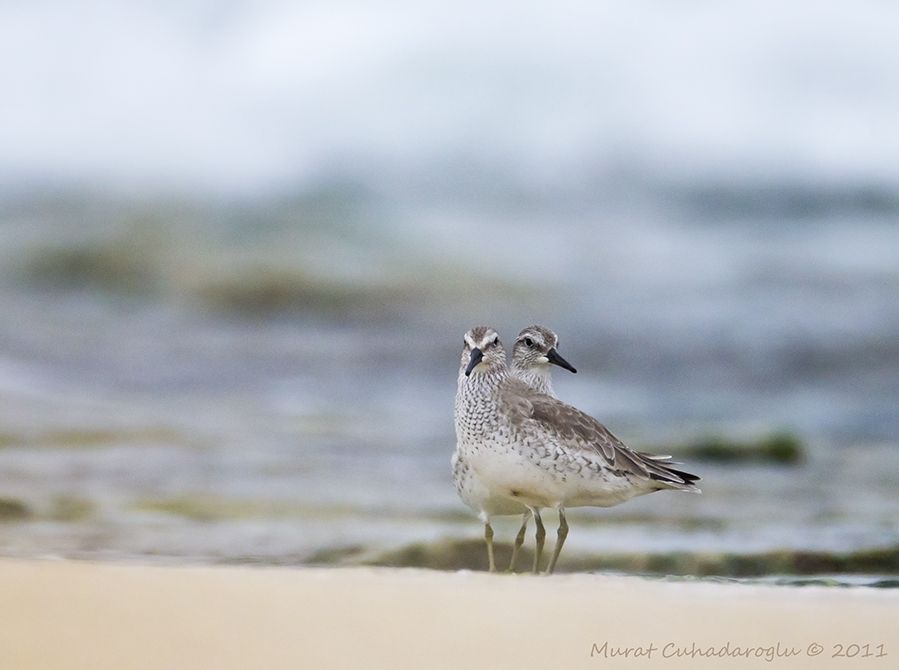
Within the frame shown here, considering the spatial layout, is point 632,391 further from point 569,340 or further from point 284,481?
point 284,481

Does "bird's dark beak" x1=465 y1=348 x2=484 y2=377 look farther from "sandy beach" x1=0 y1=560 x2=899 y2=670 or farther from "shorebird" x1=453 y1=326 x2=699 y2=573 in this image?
"sandy beach" x1=0 y1=560 x2=899 y2=670

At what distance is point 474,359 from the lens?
11.0 ft

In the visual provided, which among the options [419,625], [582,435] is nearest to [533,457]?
[582,435]

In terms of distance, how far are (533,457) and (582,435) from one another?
0.47 ft

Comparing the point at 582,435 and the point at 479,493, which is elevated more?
the point at 582,435

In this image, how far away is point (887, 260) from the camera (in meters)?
5.79

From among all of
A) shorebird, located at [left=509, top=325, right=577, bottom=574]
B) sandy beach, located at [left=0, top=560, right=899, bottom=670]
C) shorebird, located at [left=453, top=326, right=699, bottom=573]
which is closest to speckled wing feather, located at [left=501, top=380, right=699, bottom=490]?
shorebird, located at [left=453, top=326, right=699, bottom=573]

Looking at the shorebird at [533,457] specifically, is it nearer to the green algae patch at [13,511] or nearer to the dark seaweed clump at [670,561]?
the dark seaweed clump at [670,561]

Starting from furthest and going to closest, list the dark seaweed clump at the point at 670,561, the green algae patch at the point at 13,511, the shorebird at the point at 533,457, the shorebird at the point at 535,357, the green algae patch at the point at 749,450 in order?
the green algae patch at the point at 749,450 → the green algae patch at the point at 13,511 → the dark seaweed clump at the point at 670,561 → the shorebird at the point at 535,357 → the shorebird at the point at 533,457

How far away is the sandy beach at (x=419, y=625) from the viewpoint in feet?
8.65

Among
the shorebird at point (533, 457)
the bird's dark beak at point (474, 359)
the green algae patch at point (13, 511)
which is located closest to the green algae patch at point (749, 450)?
the shorebird at point (533, 457)

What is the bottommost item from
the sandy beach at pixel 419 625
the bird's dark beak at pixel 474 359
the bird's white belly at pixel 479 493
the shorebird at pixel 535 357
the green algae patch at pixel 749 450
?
the sandy beach at pixel 419 625

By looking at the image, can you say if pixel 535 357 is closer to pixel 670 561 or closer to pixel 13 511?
pixel 670 561

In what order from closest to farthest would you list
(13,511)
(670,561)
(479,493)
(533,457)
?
1. (533,457)
2. (479,493)
3. (670,561)
4. (13,511)
